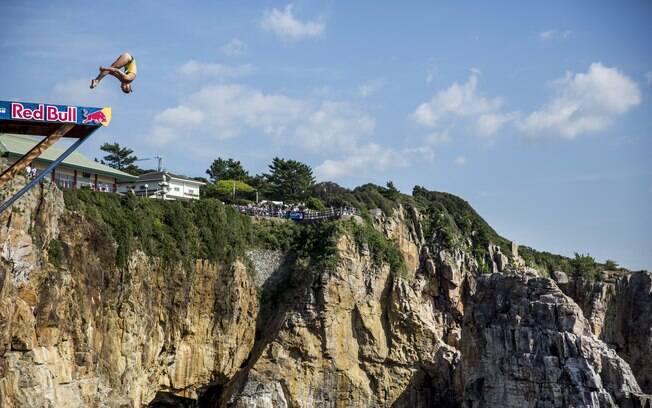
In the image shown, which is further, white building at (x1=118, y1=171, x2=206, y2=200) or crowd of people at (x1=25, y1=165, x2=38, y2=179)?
white building at (x1=118, y1=171, x2=206, y2=200)

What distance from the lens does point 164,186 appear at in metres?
63.5

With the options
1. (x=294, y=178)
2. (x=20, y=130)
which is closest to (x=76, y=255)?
(x=20, y=130)

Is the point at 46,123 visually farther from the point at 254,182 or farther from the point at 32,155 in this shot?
the point at 254,182

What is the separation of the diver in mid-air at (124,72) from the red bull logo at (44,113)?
167 centimetres

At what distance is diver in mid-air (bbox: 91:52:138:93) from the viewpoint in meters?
24.1

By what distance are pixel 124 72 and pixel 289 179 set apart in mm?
49967

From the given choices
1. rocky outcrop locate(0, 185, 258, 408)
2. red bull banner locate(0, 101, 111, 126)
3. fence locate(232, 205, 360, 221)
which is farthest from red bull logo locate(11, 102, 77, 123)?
fence locate(232, 205, 360, 221)

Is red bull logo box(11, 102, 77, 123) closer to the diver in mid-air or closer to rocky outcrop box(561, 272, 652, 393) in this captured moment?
the diver in mid-air

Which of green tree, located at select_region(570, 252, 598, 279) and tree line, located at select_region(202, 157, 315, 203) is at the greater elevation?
tree line, located at select_region(202, 157, 315, 203)

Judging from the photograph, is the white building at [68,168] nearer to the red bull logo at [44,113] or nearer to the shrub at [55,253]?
the shrub at [55,253]

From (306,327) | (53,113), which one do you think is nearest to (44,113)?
(53,113)

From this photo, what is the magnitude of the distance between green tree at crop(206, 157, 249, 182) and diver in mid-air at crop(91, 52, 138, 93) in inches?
2346

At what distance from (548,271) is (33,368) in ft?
139

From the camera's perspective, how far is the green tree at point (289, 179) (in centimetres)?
7381
